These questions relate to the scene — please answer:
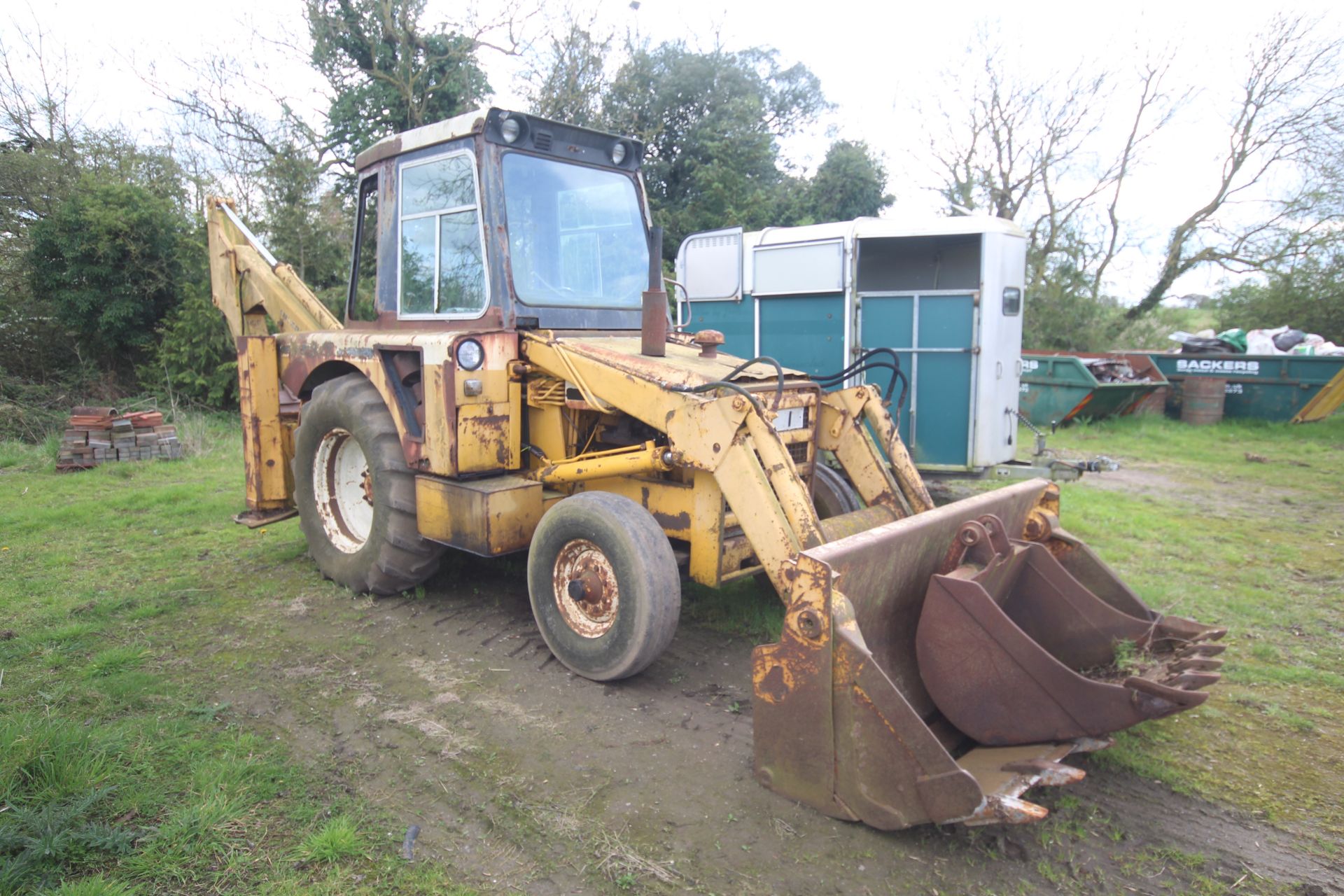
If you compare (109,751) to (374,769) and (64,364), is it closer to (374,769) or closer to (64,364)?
(374,769)

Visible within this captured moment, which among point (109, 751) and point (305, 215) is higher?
point (305, 215)

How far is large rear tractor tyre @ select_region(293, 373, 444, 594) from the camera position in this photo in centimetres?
469

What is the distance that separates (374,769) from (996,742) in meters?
2.21

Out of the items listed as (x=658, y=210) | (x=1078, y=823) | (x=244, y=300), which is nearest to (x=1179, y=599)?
(x=1078, y=823)

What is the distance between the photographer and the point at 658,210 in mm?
17375

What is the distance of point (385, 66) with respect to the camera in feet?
48.5

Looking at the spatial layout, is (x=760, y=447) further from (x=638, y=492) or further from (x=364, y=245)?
(x=364, y=245)

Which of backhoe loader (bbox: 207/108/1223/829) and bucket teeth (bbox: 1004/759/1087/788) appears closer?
bucket teeth (bbox: 1004/759/1087/788)

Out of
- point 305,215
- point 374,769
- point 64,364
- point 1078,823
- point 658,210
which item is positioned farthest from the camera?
point 658,210

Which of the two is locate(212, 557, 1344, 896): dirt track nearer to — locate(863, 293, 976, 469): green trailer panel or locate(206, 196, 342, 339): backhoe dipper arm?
locate(206, 196, 342, 339): backhoe dipper arm

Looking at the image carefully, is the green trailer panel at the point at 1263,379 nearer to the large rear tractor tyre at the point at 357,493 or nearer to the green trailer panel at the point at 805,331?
the green trailer panel at the point at 805,331

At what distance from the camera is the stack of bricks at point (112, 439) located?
935cm

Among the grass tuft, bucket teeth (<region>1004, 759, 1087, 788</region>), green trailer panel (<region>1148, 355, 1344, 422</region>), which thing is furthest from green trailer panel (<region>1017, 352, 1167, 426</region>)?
the grass tuft

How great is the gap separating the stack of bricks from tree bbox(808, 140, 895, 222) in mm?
12493
